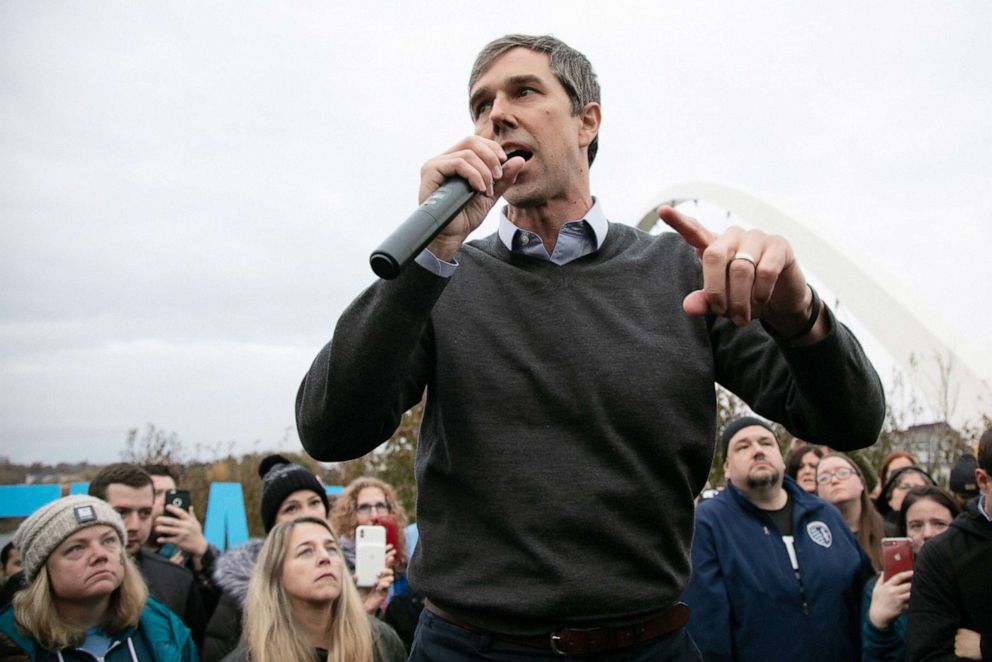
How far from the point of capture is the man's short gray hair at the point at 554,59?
200 cm

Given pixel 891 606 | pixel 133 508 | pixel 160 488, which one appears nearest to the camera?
pixel 891 606

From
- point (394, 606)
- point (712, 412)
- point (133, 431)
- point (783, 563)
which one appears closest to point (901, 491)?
point (783, 563)

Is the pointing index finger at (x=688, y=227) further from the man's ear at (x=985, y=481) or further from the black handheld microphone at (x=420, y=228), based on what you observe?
the man's ear at (x=985, y=481)

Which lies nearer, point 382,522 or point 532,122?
point 532,122

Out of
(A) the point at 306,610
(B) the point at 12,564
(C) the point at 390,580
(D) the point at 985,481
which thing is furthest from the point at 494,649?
(B) the point at 12,564

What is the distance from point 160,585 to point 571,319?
4.03 meters

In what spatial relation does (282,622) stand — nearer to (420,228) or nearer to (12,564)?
(12,564)

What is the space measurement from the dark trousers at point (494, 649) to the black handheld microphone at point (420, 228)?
0.73 metres

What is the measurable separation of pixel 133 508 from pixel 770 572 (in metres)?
3.60

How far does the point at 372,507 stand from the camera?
18.4 ft

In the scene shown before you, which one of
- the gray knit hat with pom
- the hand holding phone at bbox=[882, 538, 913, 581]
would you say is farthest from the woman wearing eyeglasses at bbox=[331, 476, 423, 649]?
the hand holding phone at bbox=[882, 538, 913, 581]

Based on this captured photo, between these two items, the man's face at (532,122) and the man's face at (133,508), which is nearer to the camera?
the man's face at (532,122)

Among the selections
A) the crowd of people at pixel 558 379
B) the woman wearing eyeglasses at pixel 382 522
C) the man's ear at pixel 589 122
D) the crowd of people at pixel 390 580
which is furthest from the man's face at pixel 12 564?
the man's ear at pixel 589 122

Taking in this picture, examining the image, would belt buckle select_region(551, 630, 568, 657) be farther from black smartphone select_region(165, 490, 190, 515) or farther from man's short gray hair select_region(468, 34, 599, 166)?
black smartphone select_region(165, 490, 190, 515)
